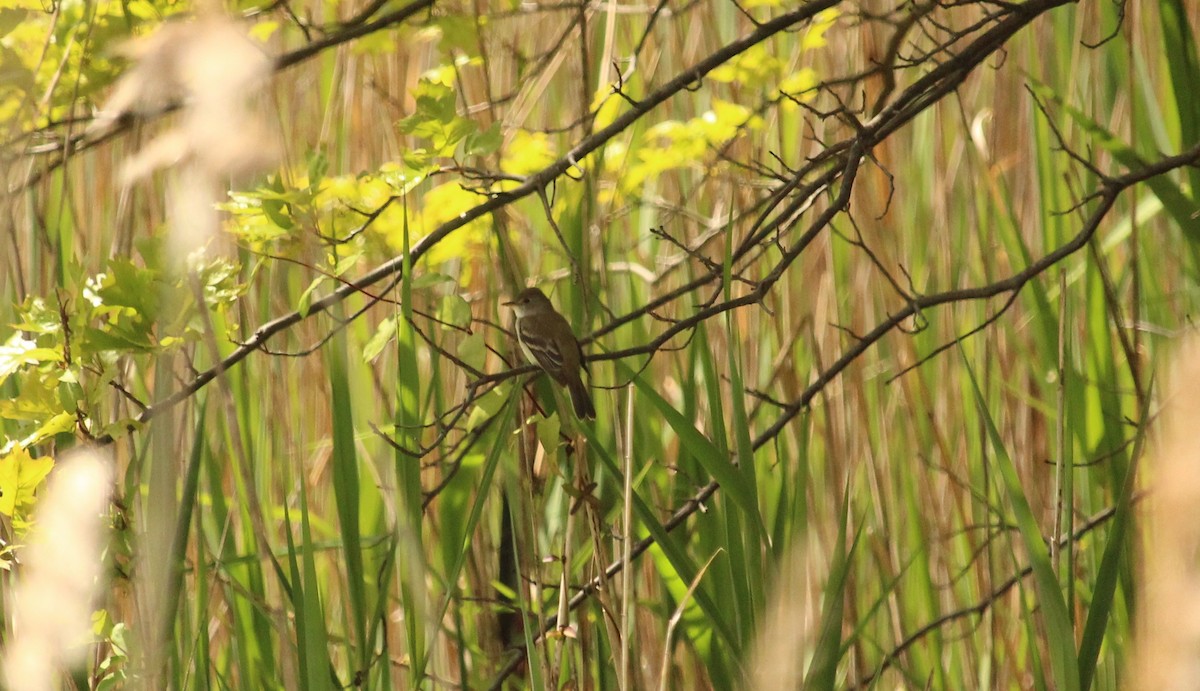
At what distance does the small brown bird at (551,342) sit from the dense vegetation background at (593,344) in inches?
2.7

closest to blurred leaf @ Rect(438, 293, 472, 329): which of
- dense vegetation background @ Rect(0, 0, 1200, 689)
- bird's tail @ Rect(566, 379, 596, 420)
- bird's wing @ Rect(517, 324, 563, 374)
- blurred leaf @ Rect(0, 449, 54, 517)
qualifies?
dense vegetation background @ Rect(0, 0, 1200, 689)

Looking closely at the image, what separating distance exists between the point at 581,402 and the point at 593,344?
0.21 meters

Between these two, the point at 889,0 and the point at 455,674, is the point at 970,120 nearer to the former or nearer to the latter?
the point at 889,0

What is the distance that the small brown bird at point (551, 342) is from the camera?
2104 millimetres

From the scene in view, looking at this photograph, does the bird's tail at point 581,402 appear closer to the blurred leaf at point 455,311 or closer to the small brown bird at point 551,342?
the small brown bird at point 551,342

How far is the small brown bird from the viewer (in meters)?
2.10

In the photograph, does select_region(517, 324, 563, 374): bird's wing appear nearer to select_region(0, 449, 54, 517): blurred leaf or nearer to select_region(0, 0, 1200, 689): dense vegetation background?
select_region(0, 0, 1200, 689): dense vegetation background

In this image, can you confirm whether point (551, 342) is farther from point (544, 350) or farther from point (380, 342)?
point (380, 342)

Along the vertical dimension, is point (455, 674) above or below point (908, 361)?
below

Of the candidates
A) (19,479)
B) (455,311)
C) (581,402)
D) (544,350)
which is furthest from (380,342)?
(581,402)

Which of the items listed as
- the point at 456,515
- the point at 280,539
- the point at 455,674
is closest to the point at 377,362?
the point at 280,539

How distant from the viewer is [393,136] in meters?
2.66

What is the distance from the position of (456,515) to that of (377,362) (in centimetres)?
107

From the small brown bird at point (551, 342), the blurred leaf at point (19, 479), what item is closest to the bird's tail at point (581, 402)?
the small brown bird at point (551, 342)
